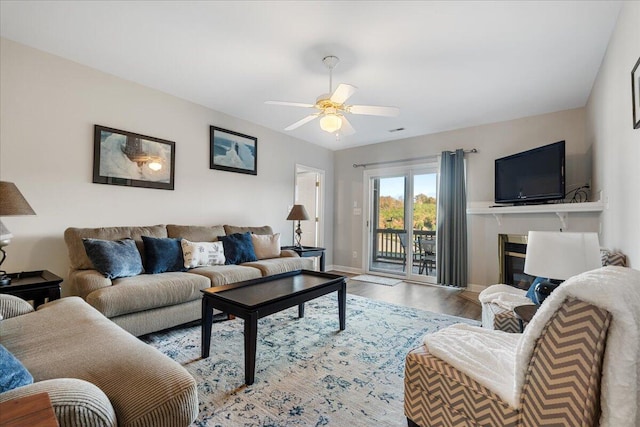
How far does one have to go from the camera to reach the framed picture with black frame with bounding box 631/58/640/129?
1.67 m

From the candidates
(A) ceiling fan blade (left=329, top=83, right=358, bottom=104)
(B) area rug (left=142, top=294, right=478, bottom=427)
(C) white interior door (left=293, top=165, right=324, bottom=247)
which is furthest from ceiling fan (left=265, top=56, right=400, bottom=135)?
(C) white interior door (left=293, top=165, right=324, bottom=247)

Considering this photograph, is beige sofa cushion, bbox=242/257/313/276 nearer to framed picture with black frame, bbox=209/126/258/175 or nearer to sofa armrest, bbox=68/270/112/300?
sofa armrest, bbox=68/270/112/300

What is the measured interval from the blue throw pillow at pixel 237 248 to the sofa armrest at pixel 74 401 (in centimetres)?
264

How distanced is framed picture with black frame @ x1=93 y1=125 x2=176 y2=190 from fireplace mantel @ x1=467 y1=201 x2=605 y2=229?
419 cm

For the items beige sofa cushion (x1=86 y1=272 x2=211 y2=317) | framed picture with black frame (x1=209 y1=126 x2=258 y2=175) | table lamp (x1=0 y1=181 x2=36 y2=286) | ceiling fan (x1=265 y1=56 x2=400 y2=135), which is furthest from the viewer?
framed picture with black frame (x1=209 y1=126 x2=258 y2=175)

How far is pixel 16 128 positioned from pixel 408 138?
505 cm

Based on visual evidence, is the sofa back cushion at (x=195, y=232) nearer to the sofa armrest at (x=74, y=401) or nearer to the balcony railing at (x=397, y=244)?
the sofa armrest at (x=74, y=401)

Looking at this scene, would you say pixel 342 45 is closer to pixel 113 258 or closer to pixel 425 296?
pixel 113 258

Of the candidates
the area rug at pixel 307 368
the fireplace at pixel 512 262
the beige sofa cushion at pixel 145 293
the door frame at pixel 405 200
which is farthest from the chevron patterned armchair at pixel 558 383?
the door frame at pixel 405 200

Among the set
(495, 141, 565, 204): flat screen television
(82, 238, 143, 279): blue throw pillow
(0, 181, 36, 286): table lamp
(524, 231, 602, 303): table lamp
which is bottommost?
(82, 238, 143, 279): blue throw pillow

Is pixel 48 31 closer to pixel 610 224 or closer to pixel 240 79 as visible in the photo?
pixel 240 79

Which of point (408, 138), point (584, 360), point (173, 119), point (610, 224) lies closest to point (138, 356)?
point (584, 360)

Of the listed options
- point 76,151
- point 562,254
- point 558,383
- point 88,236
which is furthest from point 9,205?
point 562,254

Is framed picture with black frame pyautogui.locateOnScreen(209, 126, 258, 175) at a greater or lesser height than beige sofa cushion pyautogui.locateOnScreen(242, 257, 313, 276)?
greater
